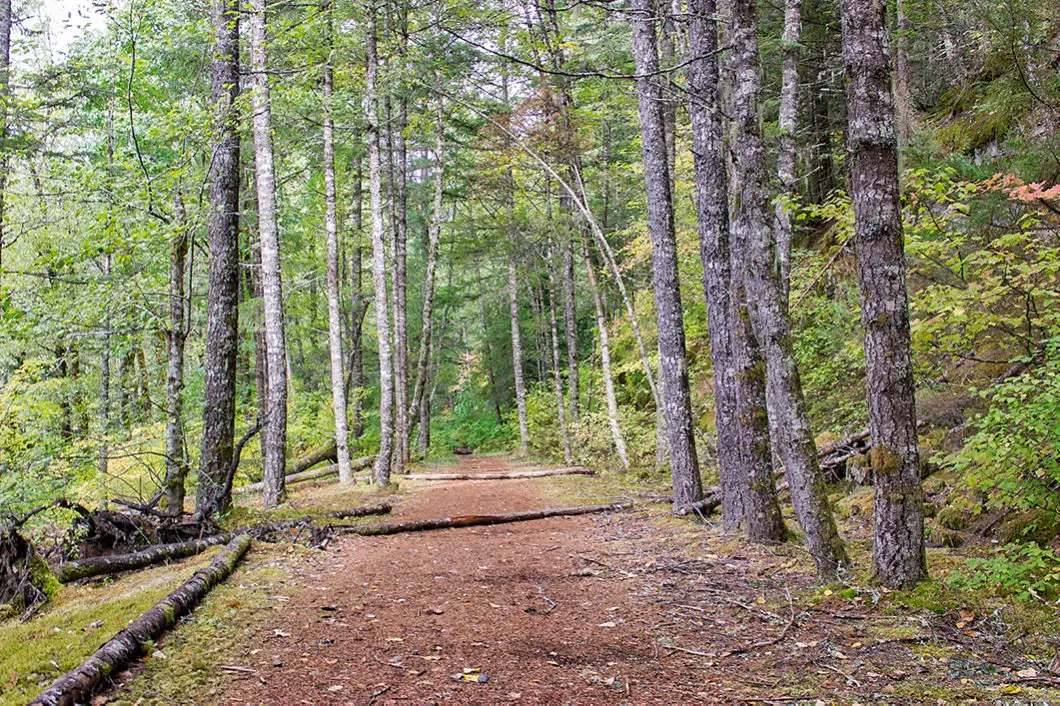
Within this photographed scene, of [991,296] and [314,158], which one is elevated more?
[314,158]

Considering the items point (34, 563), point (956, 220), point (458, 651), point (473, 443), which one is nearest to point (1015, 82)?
point (956, 220)

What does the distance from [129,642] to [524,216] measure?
50.0 feet

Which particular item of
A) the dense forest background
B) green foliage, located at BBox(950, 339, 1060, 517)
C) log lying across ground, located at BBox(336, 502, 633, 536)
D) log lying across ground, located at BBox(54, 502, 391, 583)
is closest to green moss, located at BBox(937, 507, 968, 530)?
the dense forest background

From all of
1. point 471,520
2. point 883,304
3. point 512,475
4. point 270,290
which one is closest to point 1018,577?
point 883,304

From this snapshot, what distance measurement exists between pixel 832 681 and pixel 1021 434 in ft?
8.32

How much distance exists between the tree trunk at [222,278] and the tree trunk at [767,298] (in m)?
6.24

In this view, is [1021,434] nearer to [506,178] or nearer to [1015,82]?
[1015,82]

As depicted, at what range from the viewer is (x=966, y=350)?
7.03 m

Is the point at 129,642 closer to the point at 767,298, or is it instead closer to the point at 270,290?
the point at 767,298

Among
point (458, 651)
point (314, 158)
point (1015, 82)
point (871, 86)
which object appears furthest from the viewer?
point (314, 158)

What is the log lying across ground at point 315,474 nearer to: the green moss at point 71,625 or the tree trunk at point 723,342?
the green moss at point 71,625

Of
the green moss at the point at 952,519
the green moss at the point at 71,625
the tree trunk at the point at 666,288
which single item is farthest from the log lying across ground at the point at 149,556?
the green moss at the point at 952,519

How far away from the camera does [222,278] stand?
28.2ft

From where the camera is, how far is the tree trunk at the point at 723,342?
20.4 ft
